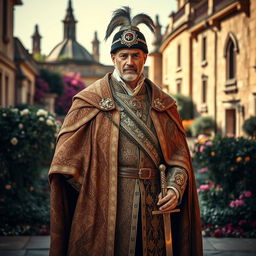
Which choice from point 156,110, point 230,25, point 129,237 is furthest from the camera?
point 230,25

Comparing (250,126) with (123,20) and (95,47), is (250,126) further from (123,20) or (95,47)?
(95,47)

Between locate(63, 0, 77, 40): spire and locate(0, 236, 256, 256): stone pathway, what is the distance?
65873mm

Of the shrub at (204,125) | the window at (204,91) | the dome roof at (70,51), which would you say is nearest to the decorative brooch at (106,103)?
the shrub at (204,125)

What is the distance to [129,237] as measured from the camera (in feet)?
11.7

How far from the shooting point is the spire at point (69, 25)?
71062mm

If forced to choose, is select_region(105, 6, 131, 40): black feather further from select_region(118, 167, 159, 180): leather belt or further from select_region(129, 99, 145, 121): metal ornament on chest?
select_region(118, 167, 159, 180): leather belt

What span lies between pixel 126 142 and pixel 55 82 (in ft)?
100

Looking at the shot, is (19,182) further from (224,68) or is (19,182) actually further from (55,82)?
(55,82)

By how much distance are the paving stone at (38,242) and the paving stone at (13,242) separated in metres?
0.07

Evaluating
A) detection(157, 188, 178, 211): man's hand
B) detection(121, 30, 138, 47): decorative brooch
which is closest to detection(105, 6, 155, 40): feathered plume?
detection(121, 30, 138, 47): decorative brooch

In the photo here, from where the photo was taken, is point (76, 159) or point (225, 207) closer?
point (76, 159)

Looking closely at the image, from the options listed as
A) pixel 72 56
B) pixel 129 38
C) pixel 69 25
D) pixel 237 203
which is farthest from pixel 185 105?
pixel 69 25

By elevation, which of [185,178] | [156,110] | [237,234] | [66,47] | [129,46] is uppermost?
[66,47]

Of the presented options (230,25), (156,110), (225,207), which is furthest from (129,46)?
(230,25)
